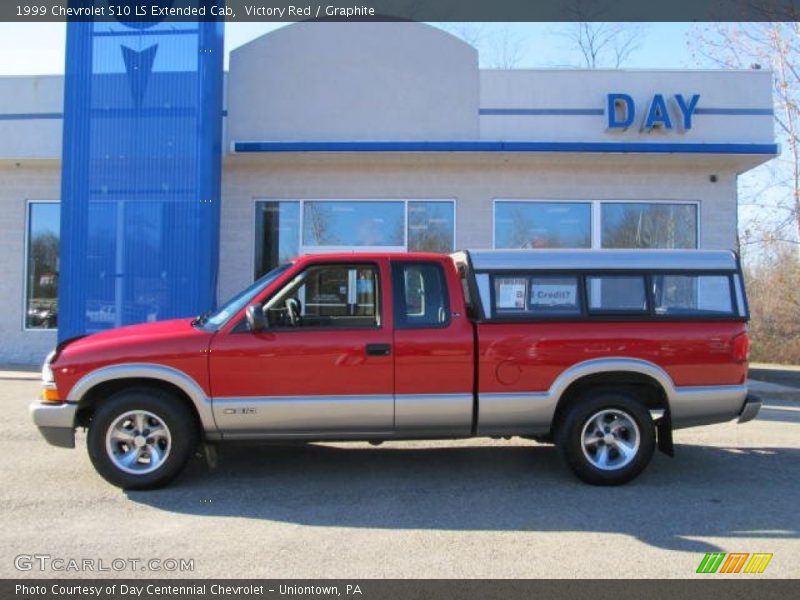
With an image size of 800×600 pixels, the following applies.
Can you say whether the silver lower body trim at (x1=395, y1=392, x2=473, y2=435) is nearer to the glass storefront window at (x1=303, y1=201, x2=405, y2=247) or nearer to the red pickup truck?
the red pickup truck

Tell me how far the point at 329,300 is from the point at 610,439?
2.67 meters

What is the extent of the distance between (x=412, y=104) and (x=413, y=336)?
27.5ft

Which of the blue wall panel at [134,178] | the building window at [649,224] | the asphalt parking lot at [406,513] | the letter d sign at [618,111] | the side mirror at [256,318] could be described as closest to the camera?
the asphalt parking lot at [406,513]

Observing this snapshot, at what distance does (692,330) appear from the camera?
5.74 m

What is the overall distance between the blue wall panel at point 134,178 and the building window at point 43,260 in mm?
2072

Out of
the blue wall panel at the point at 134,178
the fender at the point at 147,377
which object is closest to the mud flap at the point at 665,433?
the fender at the point at 147,377

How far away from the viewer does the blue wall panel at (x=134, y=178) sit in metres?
12.0

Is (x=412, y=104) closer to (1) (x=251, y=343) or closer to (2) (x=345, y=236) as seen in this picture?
(2) (x=345, y=236)

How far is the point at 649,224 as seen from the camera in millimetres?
13250

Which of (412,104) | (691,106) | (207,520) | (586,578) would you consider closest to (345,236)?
(412,104)

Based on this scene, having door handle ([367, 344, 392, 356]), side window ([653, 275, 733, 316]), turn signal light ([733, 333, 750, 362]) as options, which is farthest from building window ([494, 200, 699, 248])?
door handle ([367, 344, 392, 356])

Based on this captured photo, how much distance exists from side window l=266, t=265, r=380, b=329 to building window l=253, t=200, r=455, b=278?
7.42m

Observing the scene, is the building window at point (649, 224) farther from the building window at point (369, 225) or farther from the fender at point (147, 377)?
the fender at point (147, 377)

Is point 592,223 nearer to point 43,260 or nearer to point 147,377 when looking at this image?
point 147,377
